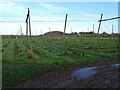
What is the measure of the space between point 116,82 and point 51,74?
4.54 meters

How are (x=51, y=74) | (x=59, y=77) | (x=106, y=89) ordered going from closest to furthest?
(x=106, y=89), (x=59, y=77), (x=51, y=74)

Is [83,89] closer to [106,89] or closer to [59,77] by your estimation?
[106,89]

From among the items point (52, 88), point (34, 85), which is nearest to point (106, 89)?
point (52, 88)

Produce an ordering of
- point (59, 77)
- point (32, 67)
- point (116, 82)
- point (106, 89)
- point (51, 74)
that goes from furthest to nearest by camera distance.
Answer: point (32, 67)
point (51, 74)
point (59, 77)
point (116, 82)
point (106, 89)

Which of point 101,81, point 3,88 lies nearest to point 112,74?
point 101,81

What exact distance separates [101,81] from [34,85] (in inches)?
123

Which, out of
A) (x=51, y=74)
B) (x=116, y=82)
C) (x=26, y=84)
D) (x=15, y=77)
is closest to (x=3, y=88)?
(x=26, y=84)

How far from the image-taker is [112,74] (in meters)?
16.0

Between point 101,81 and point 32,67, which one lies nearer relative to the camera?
point 101,81

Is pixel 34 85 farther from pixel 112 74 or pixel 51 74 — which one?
pixel 112 74

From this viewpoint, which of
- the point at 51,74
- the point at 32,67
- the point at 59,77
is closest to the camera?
the point at 59,77

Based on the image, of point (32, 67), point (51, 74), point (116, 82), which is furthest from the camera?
point (32, 67)

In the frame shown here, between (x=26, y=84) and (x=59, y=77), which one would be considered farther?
(x=59, y=77)

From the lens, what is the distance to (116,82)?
13836mm
